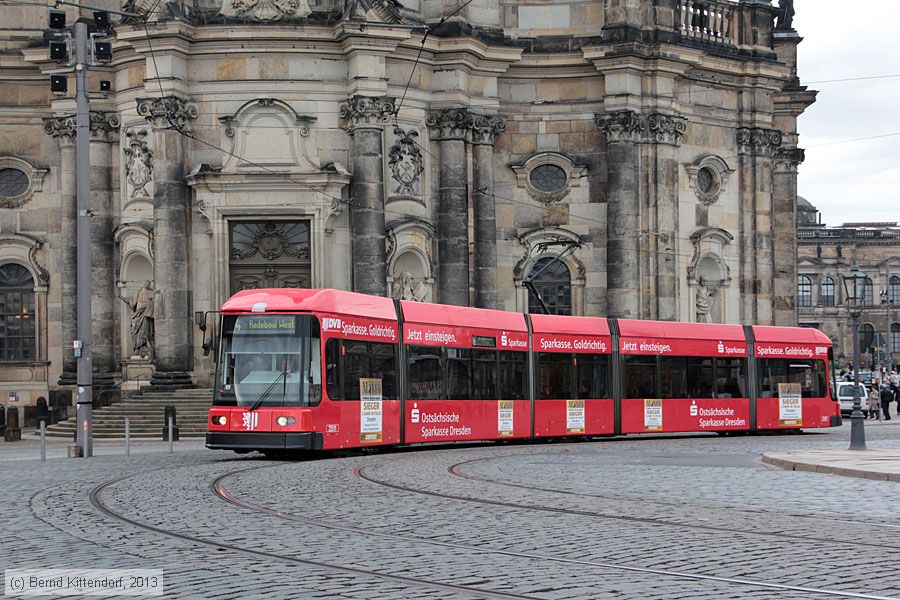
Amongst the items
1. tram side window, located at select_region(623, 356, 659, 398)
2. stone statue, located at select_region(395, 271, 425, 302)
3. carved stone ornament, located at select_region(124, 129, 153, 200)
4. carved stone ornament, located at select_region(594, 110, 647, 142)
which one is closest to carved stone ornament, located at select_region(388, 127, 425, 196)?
stone statue, located at select_region(395, 271, 425, 302)

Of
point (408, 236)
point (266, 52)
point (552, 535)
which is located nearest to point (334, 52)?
point (266, 52)

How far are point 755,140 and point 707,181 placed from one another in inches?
86.0

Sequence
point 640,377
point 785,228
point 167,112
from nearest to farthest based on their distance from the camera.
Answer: point 640,377 < point 167,112 < point 785,228

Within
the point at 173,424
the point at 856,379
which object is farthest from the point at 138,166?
the point at 856,379

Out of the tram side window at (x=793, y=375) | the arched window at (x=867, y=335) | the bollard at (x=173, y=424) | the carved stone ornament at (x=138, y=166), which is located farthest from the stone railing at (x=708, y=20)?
the arched window at (x=867, y=335)

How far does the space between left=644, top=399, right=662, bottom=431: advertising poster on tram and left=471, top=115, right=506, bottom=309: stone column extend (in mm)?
9422

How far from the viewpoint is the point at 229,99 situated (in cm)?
4156

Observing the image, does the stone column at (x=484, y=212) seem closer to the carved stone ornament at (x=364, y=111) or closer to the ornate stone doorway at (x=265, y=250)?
the carved stone ornament at (x=364, y=111)

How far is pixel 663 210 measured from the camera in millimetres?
46094

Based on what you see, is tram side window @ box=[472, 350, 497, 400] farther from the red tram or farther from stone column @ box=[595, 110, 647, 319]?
stone column @ box=[595, 110, 647, 319]

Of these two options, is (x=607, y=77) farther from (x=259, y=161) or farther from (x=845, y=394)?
(x=845, y=394)

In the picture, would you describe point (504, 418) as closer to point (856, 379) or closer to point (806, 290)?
point (856, 379)

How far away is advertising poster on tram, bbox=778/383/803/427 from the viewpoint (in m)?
39.2

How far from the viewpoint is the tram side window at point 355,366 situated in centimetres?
2697
